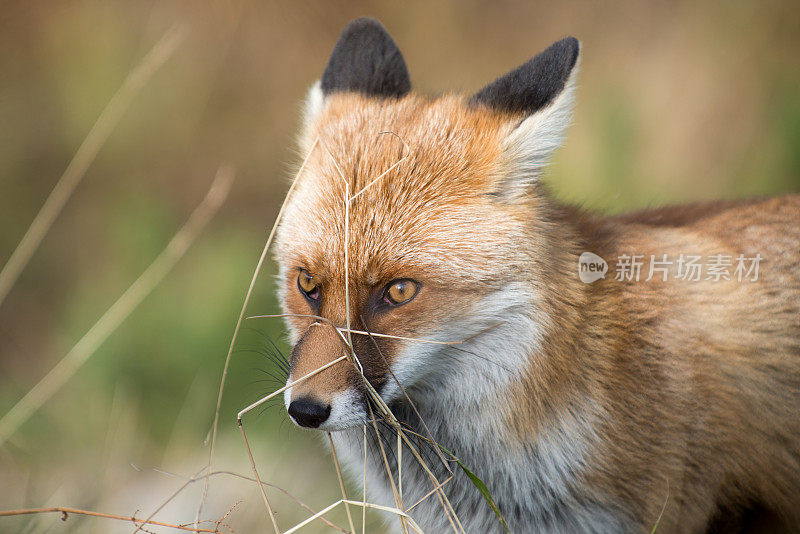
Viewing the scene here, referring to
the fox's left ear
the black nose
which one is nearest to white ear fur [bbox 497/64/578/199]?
the fox's left ear

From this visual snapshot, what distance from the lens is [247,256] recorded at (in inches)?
225

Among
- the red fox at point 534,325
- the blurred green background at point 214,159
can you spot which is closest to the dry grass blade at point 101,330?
the blurred green background at point 214,159

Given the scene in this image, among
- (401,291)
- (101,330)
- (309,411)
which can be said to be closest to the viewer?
(309,411)

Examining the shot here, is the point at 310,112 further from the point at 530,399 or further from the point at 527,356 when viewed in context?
the point at 530,399

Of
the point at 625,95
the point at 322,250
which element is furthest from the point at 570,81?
the point at 625,95

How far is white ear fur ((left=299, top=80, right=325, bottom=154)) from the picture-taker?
10.1 feet

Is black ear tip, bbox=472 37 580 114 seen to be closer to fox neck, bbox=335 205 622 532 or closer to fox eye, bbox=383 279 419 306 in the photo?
fox neck, bbox=335 205 622 532

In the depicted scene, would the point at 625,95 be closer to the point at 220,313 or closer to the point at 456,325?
the point at 220,313

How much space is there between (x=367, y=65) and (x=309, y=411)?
1.68 metres

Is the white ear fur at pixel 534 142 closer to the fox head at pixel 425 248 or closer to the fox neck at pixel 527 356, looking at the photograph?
the fox head at pixel 425 248

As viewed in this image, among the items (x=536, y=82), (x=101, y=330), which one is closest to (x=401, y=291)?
(x=536, y=82)

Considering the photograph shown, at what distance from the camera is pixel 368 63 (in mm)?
3051

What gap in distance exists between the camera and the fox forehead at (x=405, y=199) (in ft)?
7.74

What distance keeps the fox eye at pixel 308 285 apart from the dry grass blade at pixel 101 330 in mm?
1201
